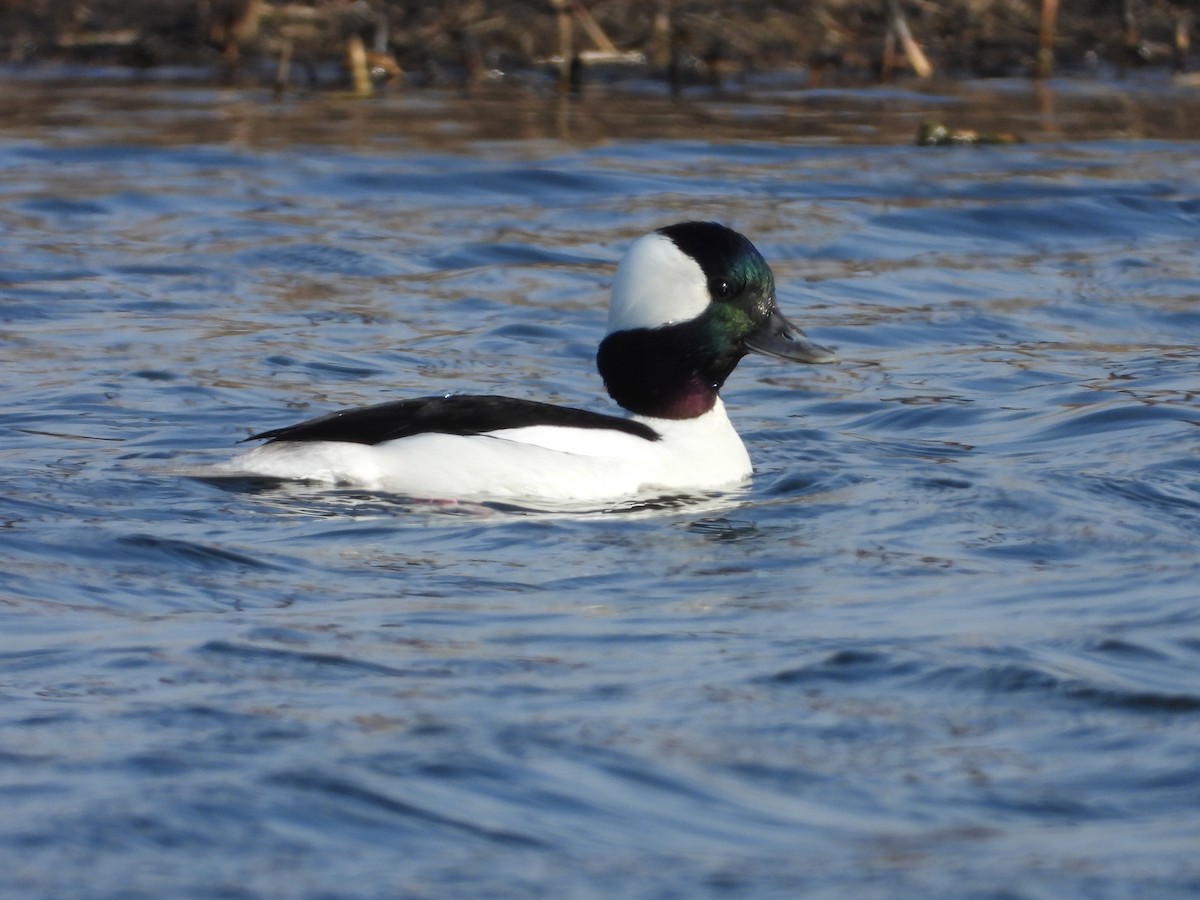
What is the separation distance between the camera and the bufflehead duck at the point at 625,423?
24.6ft

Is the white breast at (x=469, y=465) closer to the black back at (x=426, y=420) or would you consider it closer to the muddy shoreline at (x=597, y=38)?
the black back at (x=426, y=420)

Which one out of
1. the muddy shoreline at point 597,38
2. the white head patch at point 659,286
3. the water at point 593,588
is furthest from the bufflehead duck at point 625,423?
the muddy shoreline at point 597,38

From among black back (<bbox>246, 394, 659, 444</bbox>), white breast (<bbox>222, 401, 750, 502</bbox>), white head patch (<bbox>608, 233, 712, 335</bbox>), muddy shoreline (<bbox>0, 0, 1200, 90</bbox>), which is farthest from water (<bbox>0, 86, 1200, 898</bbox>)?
muddy shoreline (<bbox>0, 0, 1200, 90</bbox>)

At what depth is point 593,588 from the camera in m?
6.41

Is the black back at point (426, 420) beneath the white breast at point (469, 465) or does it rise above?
above

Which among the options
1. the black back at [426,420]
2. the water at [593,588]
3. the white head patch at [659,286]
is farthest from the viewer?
the white head patch at [659,286]

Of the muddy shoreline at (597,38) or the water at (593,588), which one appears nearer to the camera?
the water at (593,588)

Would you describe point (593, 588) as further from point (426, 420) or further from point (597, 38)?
point (597, 38)

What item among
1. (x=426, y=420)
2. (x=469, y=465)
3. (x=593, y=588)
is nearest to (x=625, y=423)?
(x=469, y=465)

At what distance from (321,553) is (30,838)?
237 centimetres

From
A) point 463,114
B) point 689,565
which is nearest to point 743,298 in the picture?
point 689,565

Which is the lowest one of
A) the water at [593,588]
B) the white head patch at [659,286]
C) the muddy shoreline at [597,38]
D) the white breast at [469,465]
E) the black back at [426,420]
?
the water at [593,588]

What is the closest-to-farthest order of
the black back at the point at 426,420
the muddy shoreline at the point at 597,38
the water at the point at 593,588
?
1. the water at the point at 593,588
2. the black back at the point at 426,420
3. the muddy shoreline at the point at 597,38

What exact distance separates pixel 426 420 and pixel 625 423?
0.82 metres
